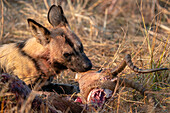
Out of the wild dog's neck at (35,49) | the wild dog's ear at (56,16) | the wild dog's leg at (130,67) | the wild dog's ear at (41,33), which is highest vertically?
the wild dog's ear at (56,16)

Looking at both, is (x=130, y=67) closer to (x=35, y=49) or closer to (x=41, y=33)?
(x=41, y=33)

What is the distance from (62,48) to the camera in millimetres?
3324

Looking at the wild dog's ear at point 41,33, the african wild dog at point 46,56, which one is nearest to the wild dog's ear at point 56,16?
the african wild dog at point 46,56

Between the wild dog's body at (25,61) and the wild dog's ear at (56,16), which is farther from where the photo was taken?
the wild dog's ear at (56,16)

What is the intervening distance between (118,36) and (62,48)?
274 centimetres

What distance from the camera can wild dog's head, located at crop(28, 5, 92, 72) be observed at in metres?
3.29

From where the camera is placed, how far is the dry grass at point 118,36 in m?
3.09

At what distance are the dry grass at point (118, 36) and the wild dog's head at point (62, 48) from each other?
1.11ft

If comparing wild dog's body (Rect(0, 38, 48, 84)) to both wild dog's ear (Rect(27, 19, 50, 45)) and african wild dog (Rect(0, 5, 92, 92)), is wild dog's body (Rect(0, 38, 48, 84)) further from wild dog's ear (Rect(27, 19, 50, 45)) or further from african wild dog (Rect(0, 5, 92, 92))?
wild dog's ear (Rect(27, 19, 50, 45))

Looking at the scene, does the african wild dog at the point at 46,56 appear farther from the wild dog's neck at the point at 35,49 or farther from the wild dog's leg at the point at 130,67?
the wild dog's leg at the point at 130,67

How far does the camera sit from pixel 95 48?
562cm

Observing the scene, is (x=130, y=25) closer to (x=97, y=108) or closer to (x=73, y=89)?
(x=73, y=89)

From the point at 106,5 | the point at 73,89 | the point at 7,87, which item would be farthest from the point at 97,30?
the point at 7,87

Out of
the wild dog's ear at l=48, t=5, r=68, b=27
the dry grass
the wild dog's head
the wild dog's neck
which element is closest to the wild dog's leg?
the dry grass
